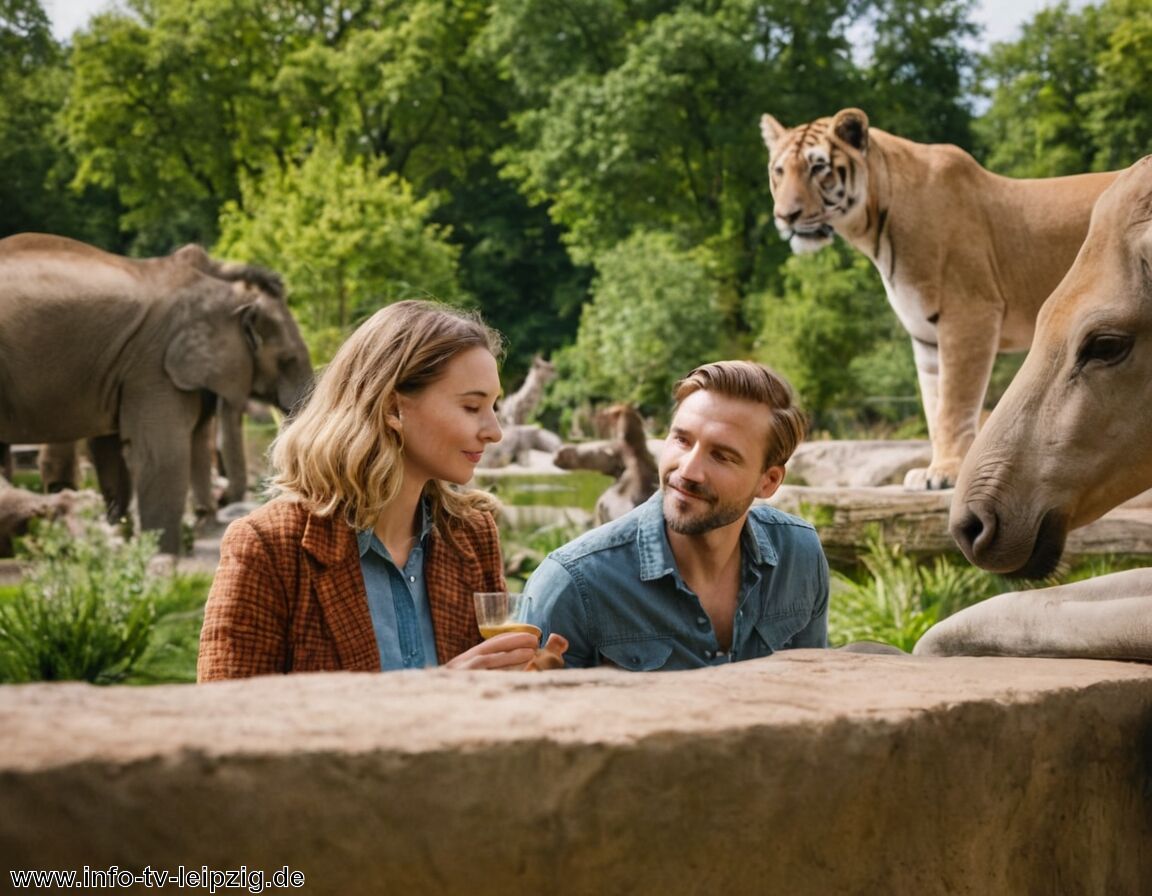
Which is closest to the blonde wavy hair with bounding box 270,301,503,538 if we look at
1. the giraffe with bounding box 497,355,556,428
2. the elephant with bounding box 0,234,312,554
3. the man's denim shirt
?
the man's denim shirt

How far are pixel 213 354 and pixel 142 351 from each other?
1.94 feet

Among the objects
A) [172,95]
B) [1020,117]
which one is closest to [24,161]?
[172,95]

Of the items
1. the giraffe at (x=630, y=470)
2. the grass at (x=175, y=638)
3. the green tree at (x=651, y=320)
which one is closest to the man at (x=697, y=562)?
the grass at (x=175, y=638)

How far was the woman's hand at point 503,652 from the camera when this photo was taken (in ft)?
8.23

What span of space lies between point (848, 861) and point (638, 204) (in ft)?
98.5

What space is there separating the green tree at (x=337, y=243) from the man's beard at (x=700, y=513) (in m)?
20.6

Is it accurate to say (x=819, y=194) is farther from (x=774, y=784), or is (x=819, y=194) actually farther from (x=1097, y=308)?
(x=774, y=784)

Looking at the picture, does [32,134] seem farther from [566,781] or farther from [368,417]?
[566,781]

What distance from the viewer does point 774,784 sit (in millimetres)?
1848

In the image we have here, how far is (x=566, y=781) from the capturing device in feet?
5.48

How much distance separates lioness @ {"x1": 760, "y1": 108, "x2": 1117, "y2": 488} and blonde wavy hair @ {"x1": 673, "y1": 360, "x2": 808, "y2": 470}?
396cm

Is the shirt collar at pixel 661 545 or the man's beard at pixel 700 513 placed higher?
the man's beard at pixel 700 513

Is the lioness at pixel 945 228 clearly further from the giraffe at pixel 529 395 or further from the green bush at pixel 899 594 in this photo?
the giraffe at pixel 529 395

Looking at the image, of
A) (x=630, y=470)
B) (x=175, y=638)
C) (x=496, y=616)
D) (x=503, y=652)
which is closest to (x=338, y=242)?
(x=630, y=470)
